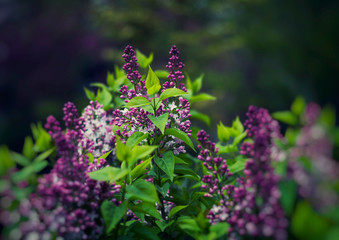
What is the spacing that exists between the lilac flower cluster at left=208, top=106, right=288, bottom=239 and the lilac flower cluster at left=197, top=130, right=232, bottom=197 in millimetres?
35

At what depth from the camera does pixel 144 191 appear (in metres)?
0.98

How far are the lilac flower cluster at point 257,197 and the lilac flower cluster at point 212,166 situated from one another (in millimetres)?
35

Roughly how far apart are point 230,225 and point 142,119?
21.2 inches

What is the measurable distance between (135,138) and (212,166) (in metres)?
0.32

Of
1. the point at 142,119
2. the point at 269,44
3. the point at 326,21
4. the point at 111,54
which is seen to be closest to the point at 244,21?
the point at 269,44

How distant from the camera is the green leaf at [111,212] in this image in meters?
0.91

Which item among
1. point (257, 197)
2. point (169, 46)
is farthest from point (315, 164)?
point (169, 46)

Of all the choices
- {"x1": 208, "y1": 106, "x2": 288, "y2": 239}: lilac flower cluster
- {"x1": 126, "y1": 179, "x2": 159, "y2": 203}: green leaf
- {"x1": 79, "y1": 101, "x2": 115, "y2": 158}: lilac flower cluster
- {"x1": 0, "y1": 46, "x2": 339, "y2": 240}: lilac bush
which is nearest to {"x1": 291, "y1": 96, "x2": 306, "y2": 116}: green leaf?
{"x1": 0, "y1": 46, "x2": 339, "y2": 240}: lilac bush

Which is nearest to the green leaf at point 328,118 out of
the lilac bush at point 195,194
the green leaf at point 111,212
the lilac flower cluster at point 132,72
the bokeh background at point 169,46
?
the lilac bush at point 195,194

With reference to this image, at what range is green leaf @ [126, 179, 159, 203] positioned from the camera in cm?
95

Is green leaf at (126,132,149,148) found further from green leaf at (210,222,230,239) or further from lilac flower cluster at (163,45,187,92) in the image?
green leaf at (210,222,230,239)

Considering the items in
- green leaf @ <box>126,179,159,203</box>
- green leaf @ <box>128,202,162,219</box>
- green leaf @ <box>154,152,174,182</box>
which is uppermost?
green leaf @ <box>154,152,174,182</box>

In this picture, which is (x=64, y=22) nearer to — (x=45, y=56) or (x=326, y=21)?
(x=45, y=56)

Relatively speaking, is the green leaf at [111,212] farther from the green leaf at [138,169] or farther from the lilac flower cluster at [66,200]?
the green leaf at [138,169]
